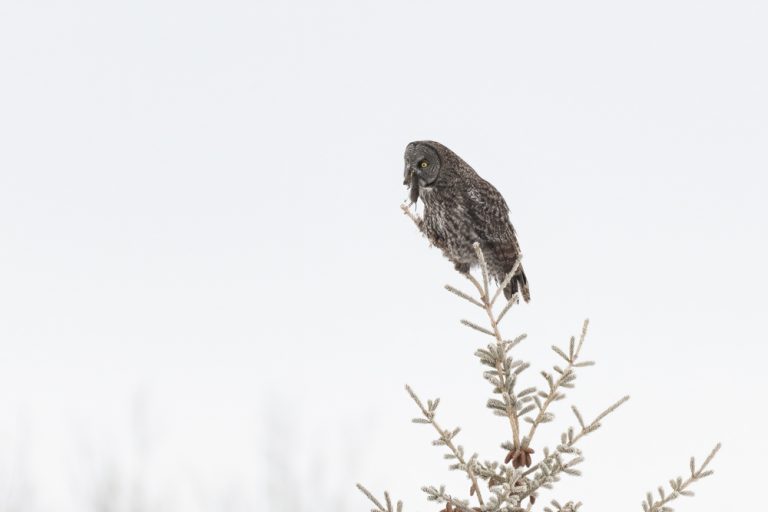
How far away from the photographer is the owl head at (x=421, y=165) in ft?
34.2

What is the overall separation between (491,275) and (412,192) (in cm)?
118

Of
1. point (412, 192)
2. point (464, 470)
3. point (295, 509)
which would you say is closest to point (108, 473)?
point (295, 509)

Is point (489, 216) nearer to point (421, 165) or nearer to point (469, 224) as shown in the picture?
point (469, 224)

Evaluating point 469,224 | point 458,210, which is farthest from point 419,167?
point 469,224

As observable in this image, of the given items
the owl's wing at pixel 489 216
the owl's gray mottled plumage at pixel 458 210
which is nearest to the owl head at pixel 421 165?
the owl's gray mottled plumage at pixel 458 210

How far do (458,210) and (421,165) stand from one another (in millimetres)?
658

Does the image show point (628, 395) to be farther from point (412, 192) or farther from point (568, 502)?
point (412, 192)

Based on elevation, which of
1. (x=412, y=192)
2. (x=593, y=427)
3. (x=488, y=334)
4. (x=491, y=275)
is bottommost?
(x=593, y=427)

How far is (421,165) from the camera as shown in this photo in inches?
414

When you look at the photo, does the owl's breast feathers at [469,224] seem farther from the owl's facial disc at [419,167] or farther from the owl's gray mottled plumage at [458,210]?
the owl's facial disc at [419,167]

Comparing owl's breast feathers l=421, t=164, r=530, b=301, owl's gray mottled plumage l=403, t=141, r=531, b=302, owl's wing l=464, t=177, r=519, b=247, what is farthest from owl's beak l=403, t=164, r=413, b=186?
owl's wing l=464, t=177, r=519, b=247

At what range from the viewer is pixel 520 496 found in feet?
17.0

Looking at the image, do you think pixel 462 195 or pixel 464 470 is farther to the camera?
pixel 462 195

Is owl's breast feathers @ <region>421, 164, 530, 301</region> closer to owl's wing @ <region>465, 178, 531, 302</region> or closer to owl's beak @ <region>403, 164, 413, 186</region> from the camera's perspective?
owl's wing @ <region>465, 178, 531, 302</region>
